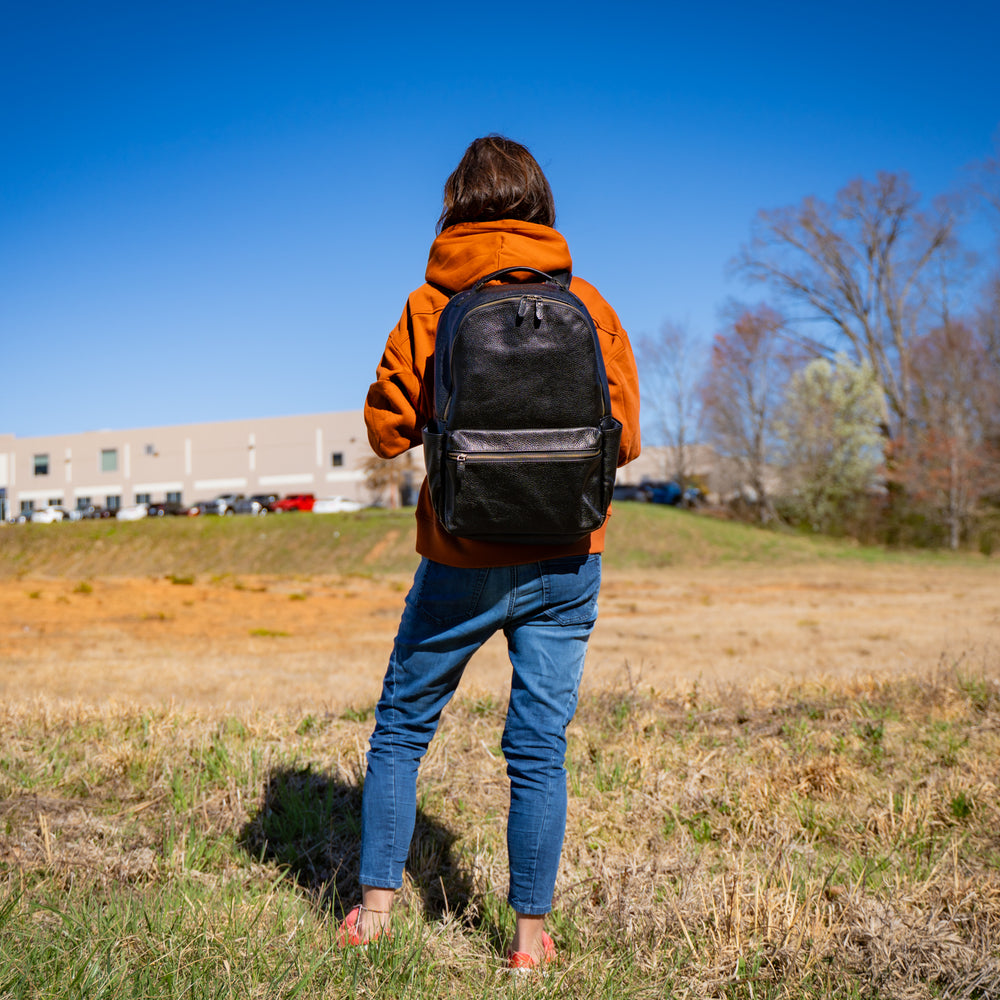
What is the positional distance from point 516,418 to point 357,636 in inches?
371

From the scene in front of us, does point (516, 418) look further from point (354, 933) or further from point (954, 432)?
point (954, 432)

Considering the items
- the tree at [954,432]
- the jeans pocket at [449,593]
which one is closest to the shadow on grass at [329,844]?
the jeans pocket at [449,593]

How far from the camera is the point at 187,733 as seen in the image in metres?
3.62

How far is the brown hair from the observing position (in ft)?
6.86

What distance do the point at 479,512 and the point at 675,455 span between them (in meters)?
52.0

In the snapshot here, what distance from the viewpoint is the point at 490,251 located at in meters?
2.01

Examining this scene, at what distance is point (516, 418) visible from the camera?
184 centimetres

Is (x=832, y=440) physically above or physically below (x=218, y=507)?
above

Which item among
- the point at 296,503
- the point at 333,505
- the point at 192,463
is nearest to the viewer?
the point at 333,505

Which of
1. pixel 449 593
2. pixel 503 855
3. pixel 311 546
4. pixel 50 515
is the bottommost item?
pixel 311 546

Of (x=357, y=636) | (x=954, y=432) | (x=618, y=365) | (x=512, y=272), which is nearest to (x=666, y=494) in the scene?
(x=954, y=432)

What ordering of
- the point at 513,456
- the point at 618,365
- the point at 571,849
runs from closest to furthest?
the point at 513,456
the point at 618,365
the point at 571,849

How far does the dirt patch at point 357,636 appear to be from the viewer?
655 centimetres

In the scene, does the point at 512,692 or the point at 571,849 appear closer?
the point at 512,692
